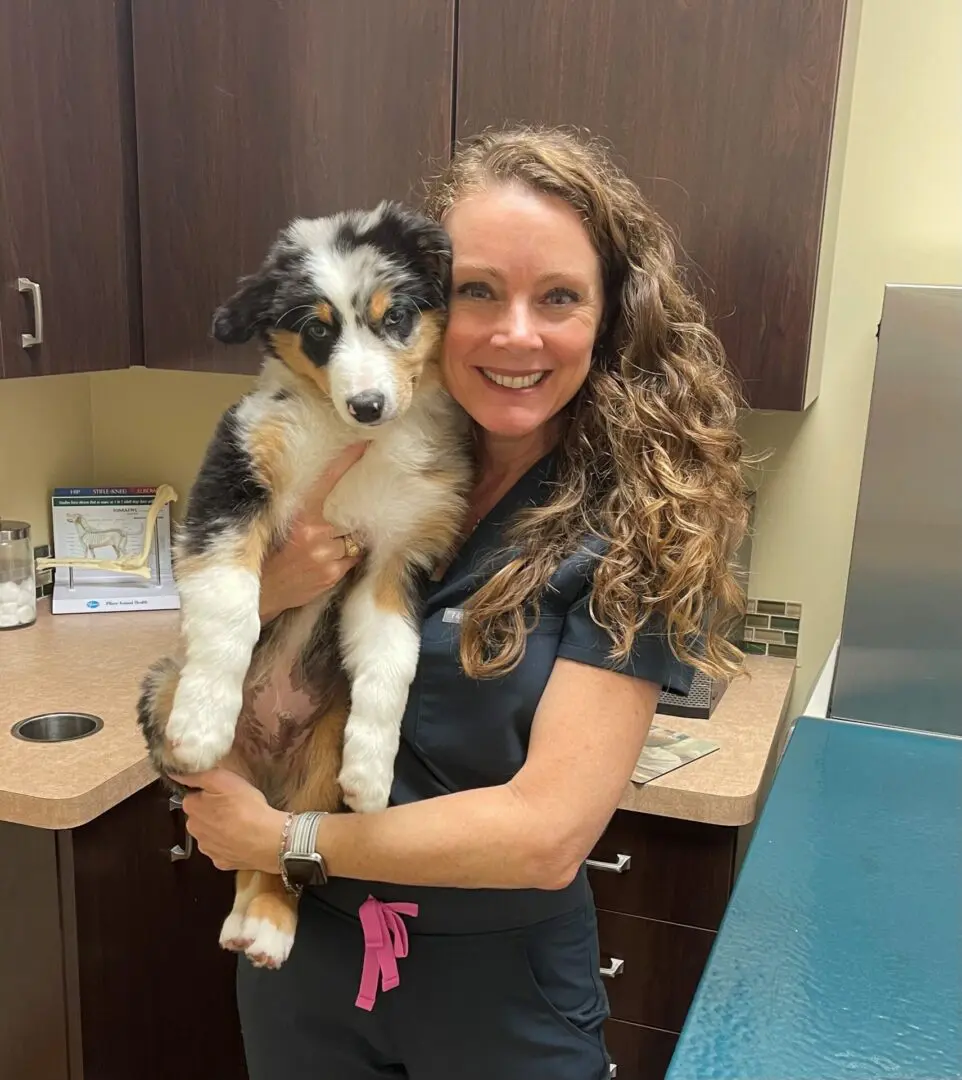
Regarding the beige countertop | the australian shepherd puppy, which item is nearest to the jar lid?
the beige countertop

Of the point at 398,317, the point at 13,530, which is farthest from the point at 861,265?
the point at 13,530

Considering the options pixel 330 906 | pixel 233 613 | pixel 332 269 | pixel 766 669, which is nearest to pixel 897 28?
pixel 766 669

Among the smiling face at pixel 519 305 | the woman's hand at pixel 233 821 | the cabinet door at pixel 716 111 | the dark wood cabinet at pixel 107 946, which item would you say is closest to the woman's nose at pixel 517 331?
the smiling face at pixel 519 305

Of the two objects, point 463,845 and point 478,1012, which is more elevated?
point 463,845

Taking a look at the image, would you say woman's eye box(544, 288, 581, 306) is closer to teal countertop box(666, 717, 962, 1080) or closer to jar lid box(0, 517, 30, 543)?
→ teal countertop box(666, 717, 962, 1080)

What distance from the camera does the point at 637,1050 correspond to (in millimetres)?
1818

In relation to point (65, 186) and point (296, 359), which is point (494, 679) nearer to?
point (296, 359)

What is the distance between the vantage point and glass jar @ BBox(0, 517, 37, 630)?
2271 mm

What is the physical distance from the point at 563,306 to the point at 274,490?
1.34 feet

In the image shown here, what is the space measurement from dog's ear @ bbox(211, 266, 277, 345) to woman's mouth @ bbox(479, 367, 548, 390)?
276 millimetres

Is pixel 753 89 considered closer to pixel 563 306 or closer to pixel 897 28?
pixel 897 28

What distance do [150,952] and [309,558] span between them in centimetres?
96

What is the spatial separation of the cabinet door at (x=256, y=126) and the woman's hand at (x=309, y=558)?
882 millimetres

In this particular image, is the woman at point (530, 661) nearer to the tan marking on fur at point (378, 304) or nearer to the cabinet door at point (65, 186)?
the tan marking on fur at point (378, 304)
